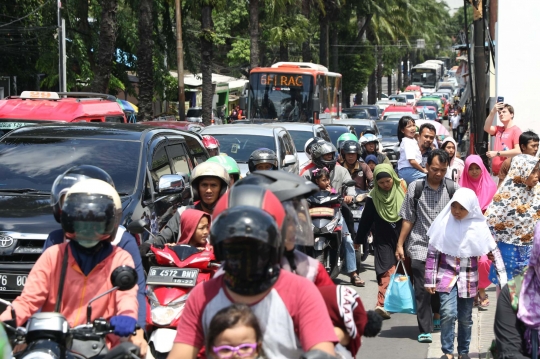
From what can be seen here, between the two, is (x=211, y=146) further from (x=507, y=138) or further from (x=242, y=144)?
(x=507, y=138)

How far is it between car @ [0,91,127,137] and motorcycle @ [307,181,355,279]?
16.1ft

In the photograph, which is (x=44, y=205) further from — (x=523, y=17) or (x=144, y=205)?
(x=523, y=17)

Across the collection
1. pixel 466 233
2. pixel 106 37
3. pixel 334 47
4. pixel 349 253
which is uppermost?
pixel 334 47

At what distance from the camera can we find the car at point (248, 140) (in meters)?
14.5

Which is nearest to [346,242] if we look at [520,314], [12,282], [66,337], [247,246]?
[12,282]

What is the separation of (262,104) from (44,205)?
77.6 feet

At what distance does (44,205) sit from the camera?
7.67 metres

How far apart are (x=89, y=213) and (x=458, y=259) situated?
4096mm

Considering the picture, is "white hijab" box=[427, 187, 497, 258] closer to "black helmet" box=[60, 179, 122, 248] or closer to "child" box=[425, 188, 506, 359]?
"child" box=[425, 188, 506, 359]

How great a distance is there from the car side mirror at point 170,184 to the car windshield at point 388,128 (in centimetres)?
2454

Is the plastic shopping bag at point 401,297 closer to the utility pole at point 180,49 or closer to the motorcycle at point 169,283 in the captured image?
the motorcycle at point 169,283

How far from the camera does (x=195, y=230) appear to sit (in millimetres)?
6707

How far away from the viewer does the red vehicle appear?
5.85 metres

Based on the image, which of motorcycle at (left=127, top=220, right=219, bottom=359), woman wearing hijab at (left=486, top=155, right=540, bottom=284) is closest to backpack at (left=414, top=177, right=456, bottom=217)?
woman wearing hijab at (left=486, top=155, right=540, bottom=284)
